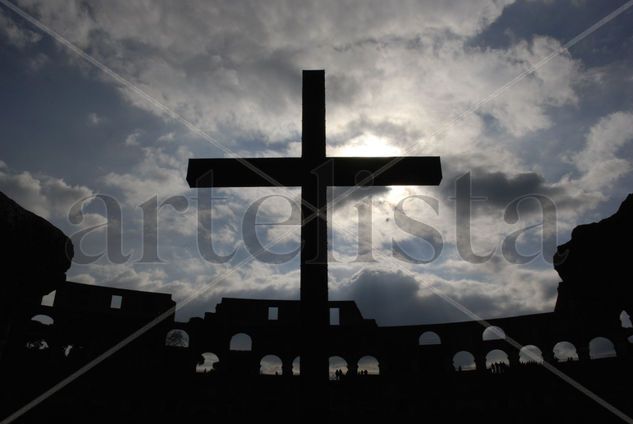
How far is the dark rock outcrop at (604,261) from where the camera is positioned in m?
2.74

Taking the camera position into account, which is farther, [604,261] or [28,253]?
[604,261]

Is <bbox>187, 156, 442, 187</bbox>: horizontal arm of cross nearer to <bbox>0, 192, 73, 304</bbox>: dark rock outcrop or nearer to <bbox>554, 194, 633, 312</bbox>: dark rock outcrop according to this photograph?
<bbox>554, 194, 633, 312</bbox>: dark rock outcrop

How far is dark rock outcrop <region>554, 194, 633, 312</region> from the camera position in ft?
8.98

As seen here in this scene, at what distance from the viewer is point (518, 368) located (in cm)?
1981

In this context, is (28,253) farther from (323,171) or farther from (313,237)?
(323,171)

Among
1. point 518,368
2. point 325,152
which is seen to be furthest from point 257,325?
point 325,152

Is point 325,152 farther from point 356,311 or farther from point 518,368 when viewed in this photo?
point 356,311

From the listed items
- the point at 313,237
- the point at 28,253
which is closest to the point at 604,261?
the point at 313,237

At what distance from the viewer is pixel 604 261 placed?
2.87 m

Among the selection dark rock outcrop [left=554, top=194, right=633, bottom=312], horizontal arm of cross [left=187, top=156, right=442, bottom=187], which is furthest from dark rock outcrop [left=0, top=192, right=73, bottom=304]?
dark rock outcrop [left=554, top=194, right=633, bottom=312]

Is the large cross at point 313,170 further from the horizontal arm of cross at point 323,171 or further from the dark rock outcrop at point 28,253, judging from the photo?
the dark rock outcrop at point 28,253

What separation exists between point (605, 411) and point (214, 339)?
18661 millimetres

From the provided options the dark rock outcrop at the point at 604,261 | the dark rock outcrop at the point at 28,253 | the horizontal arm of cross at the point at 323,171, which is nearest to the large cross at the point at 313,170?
the horizontal arm of cross at the point at 323,171

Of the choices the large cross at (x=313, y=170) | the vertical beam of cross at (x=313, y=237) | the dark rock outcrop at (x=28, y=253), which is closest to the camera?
the dark rock outcrop at (x=28, y=253)
